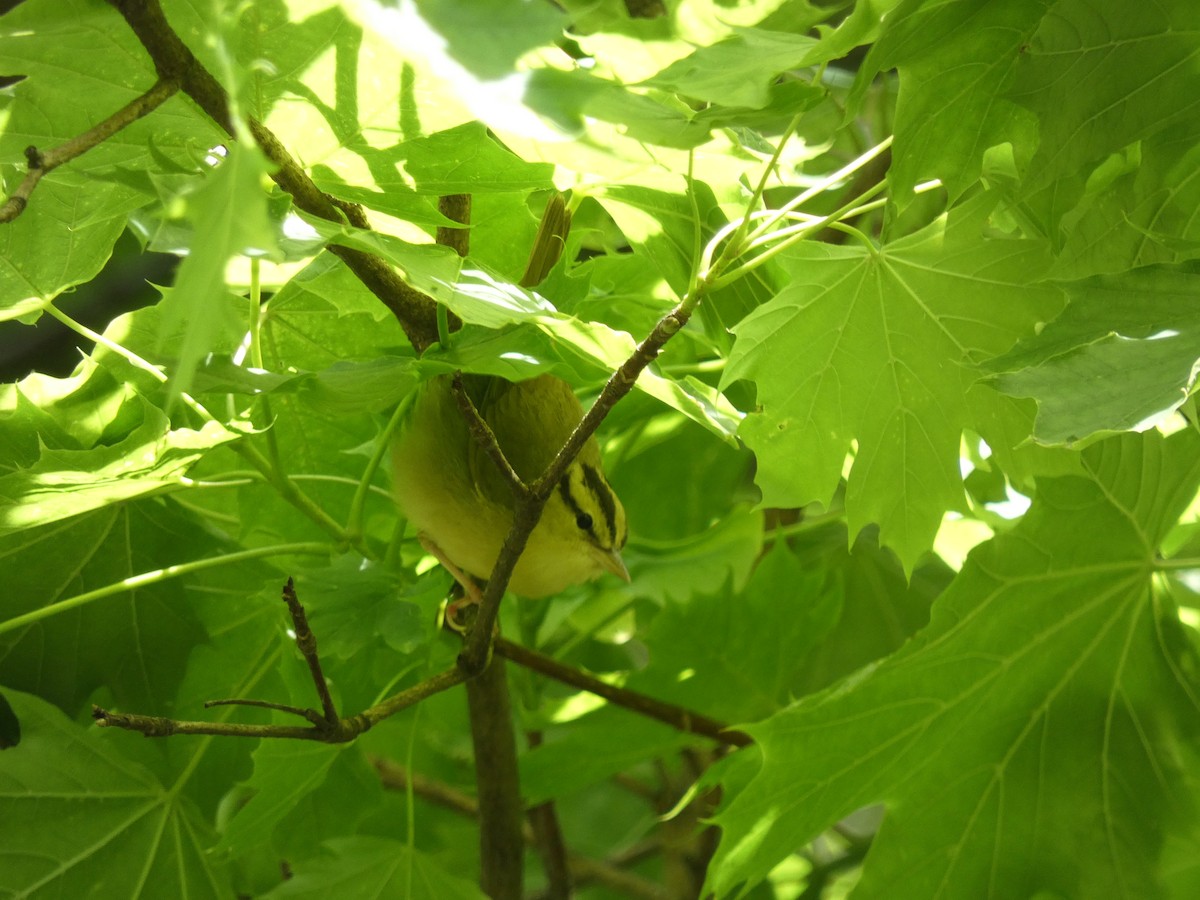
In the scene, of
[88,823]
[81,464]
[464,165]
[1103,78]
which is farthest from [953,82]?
[88,823]

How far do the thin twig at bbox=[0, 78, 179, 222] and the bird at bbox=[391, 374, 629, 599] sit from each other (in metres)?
0.48

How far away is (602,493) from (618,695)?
256 millimetres

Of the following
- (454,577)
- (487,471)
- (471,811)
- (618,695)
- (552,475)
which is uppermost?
(552,475)

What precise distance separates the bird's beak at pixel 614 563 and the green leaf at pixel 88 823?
0.56 m

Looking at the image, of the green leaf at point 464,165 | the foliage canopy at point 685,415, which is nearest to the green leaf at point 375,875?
the foliage canopy at point 685,415

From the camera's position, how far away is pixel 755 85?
710mm

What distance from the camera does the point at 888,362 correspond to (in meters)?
1.04

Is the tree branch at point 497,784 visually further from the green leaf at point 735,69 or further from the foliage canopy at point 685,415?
the green leaf at point 735,69

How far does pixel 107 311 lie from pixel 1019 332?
2549 mm

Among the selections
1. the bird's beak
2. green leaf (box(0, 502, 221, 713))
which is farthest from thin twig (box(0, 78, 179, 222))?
the bird's beak

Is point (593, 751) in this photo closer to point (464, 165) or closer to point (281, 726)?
point (281, 726)

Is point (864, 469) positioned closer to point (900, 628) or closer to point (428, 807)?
point (900, 628)

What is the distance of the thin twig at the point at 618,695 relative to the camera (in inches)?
48.0

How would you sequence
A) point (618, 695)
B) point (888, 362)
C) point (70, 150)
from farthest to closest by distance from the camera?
point (618, 695)
point (888, 362)
point (70, 150)
